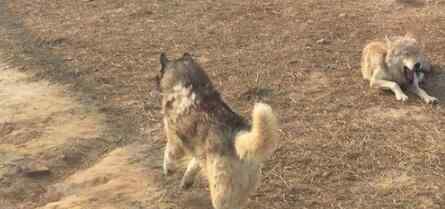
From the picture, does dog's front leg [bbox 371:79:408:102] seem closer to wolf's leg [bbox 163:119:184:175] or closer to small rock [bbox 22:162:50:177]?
wolf's leg [bbox 163:119:184:175]

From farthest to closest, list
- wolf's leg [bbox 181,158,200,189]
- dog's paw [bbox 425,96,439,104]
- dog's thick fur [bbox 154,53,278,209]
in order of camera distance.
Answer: dog's paw [bbox 425,96,439,104], wolf's leg [bbox 181,158,200,189], dog's thick fur [bbox 154,53,278,209]

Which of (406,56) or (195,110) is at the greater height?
(195,110)

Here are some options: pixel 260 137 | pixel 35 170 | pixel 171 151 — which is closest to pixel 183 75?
pixel 171 151

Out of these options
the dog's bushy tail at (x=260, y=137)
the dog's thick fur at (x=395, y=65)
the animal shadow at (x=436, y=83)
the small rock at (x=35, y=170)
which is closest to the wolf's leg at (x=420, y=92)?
the dog's thick fur at (x=395, y=65)

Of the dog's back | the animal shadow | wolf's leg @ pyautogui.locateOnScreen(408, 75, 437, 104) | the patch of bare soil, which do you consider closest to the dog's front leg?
wolf's leg @ pyautogui.locateOnScreen(408, 75, 437, 104)

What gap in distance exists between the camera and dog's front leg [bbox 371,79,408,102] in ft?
23.4

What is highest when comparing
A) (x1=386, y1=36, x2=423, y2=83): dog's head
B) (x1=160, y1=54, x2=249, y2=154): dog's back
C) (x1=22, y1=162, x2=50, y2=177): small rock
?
(x1=160, y1=54, x2=249, y2=154): dog's back

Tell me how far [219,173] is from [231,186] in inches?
4.6

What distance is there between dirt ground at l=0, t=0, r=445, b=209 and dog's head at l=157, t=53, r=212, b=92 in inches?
35.4

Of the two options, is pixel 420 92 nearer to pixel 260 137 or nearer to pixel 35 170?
pixel 260 137

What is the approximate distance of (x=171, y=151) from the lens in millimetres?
5309

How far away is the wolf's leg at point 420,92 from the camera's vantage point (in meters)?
6.92

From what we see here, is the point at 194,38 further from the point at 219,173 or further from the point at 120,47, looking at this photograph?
the point at 219,173

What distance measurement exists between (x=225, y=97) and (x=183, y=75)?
7.02ft
